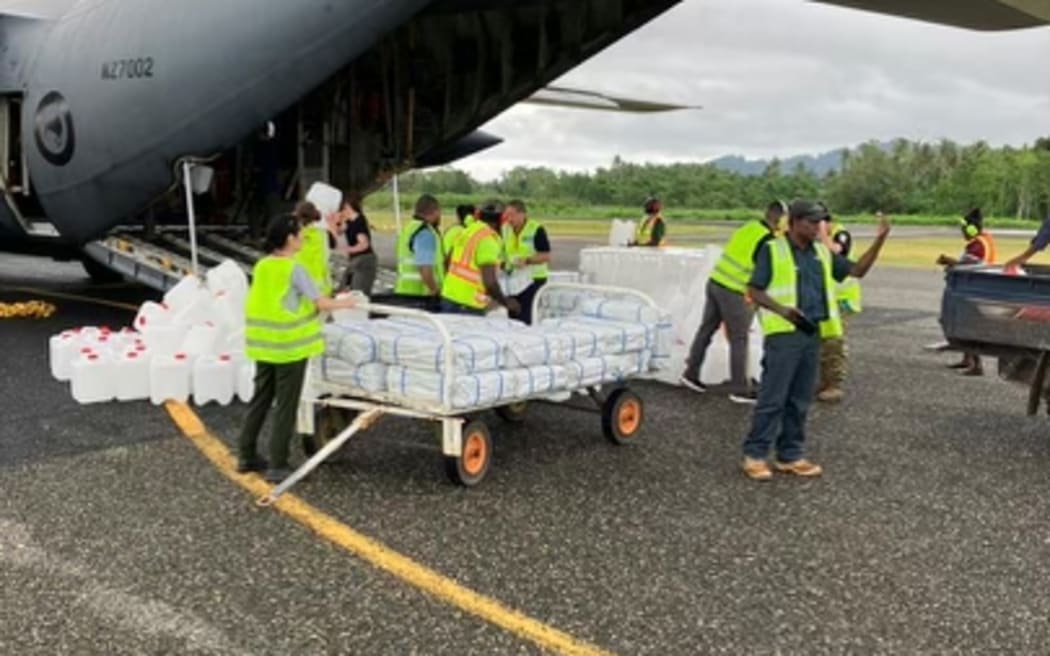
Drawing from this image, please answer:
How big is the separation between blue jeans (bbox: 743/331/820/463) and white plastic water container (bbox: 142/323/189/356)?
→ 4794 mm

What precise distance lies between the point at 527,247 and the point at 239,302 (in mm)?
2919

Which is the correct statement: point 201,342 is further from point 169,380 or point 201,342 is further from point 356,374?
point 356,374

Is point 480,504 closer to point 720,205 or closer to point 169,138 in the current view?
point 169,138

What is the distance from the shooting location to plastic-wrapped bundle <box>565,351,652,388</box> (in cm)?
652

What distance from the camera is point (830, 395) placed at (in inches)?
354

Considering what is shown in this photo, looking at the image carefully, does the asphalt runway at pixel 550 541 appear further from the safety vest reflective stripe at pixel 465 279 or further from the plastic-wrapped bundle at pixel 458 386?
the safety vest reflective stripe at pixel 465 279

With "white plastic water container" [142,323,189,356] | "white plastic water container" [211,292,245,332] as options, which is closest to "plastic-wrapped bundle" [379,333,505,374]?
"white plastic water container" [211,292,245,332]

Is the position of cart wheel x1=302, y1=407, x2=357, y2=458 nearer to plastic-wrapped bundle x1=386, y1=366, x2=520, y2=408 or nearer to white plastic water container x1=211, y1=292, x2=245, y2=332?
plastic-wrapped bundle x1=386, y1=366, x2=520, y2=408

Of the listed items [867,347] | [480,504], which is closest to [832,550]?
[480,504]

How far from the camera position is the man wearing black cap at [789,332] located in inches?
251

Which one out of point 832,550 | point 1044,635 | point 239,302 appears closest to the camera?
point 1044,635

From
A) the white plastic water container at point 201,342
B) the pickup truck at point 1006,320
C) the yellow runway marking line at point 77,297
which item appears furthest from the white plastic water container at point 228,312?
the pickup truck at point 1006,320

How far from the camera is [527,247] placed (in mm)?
10172

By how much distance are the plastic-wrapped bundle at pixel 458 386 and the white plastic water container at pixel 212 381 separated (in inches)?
108
